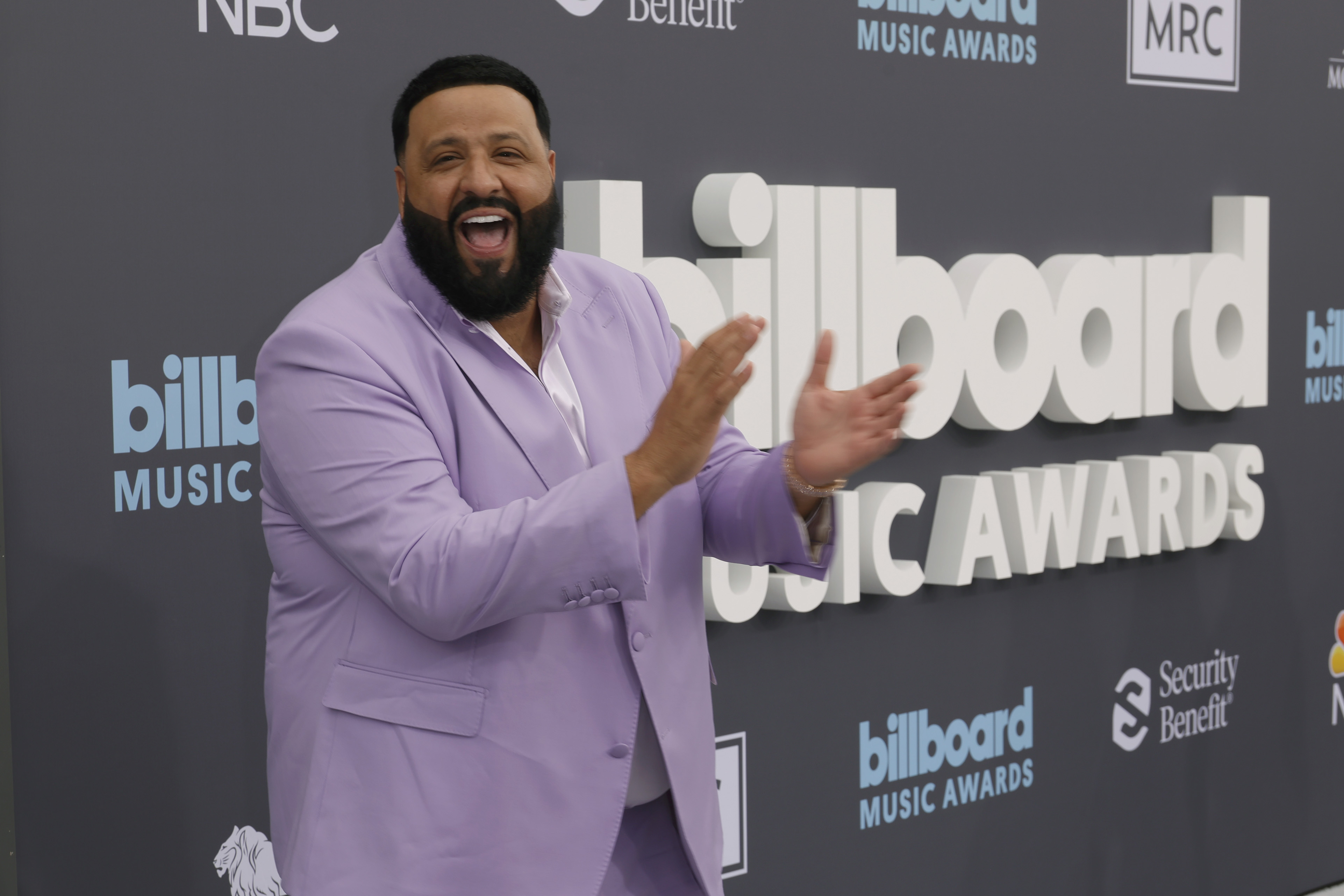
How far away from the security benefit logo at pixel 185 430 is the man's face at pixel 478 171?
0.63 metres

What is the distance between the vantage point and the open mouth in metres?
1.72

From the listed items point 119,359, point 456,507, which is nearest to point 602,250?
point 119,359

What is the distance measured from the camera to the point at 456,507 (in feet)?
5.10

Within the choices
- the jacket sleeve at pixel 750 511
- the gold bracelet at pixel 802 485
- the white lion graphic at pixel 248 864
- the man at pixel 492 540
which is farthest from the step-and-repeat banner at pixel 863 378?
the gold bracelet at pixel 802 485

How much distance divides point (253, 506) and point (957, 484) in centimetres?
153

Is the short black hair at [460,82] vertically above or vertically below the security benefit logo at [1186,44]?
below

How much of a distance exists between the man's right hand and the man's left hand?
0.53 ft

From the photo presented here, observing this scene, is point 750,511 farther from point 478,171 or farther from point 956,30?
point 956,30

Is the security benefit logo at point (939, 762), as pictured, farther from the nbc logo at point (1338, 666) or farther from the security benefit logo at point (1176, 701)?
the nbc logo at point (1338, 666)

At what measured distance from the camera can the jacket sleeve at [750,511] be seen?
5.70 ft

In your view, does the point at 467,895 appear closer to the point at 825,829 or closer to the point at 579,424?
the point at 579,424


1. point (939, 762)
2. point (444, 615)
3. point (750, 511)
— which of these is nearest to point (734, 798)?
point (939, 762)

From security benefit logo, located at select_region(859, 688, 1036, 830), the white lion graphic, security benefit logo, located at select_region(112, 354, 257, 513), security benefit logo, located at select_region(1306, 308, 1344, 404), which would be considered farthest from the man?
security benefit logo, located at select_region(1306, 308, 1344, 404)

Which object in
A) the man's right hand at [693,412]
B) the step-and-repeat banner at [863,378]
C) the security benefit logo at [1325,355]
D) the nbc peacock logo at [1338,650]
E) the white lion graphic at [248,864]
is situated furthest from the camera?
the nbc peacock logo at [1338,650]
